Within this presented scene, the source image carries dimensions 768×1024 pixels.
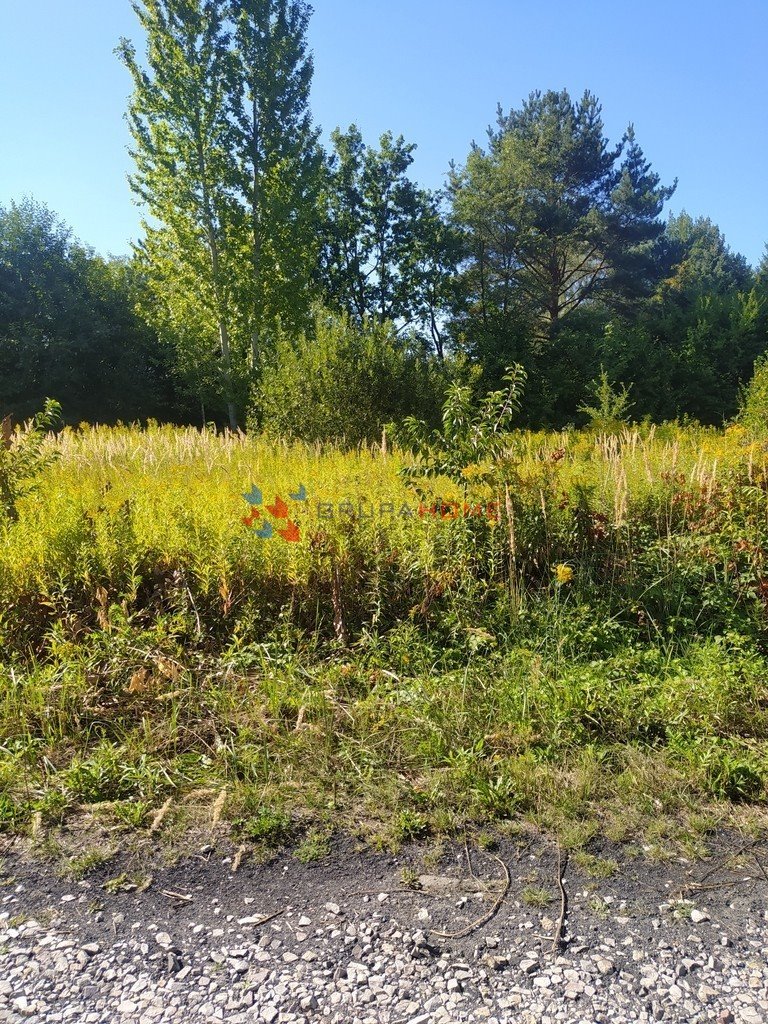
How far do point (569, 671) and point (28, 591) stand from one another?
2.81 metres

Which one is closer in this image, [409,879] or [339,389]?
[409,879]

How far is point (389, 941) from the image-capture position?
201cm

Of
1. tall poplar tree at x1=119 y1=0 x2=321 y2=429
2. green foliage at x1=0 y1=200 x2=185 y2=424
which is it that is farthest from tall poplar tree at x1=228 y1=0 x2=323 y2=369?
green foliage at x1=0 y1=200 x2=185 y2=424

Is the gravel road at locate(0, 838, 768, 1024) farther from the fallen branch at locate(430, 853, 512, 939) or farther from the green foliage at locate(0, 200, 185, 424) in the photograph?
the green foliage at locate(0, 200, 185, 424)

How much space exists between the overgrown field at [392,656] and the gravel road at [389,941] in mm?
174

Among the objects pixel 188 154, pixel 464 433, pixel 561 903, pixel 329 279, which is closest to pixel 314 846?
pixel 561 903

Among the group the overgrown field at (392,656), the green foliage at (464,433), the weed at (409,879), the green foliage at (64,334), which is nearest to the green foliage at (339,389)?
the overgrown field at (392,656)

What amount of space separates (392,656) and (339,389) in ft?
26.1

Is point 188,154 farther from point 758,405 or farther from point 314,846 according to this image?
point 314,846

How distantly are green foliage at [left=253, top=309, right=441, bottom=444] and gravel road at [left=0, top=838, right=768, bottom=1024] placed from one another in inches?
340

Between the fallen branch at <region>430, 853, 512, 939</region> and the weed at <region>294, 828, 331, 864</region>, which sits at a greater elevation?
the weed at <region>294, 828, 331, 864</region>

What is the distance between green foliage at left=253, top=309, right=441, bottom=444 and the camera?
10.9 m

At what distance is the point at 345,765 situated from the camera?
2.83m

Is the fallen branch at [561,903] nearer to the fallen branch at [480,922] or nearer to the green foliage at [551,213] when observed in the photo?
the fallen branch at [480,922]
